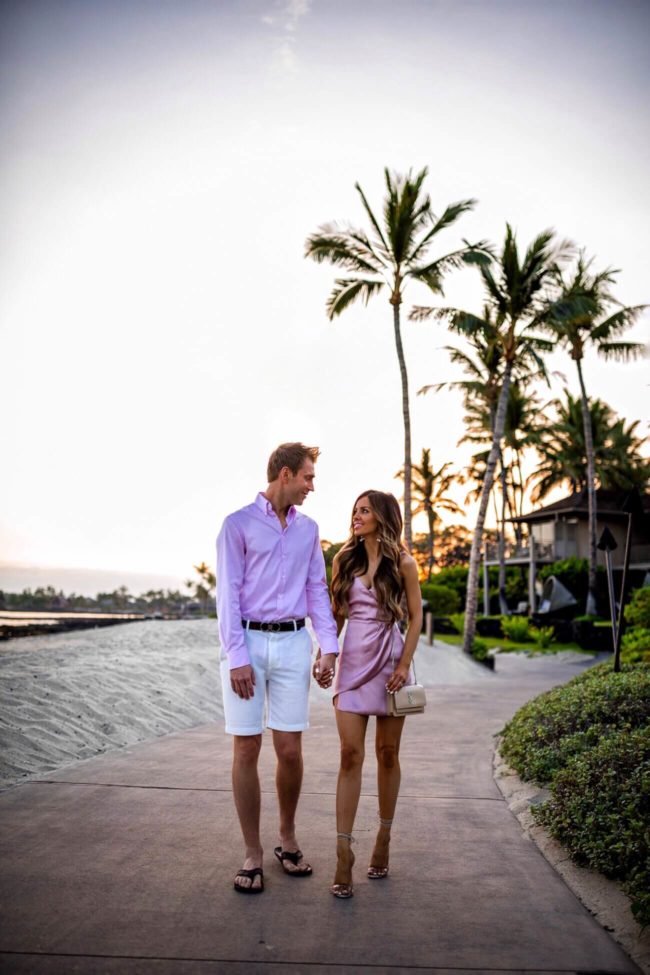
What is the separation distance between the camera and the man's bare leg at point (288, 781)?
3.58 m

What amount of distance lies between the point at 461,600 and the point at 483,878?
40.0 metres

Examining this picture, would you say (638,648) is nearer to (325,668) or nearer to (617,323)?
(325,668)

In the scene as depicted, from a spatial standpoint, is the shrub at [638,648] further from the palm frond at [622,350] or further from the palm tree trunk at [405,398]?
the palm frond at [622,350]

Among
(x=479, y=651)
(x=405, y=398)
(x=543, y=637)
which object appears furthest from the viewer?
(x=543, y=637)

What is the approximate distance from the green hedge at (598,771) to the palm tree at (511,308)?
1439cm

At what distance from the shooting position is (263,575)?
3617 millimetres

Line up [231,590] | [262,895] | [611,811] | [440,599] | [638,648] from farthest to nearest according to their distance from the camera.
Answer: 1. [440,599]
2. [638,648]
3. [611,811]
4. [231,590]
5. [262,895]

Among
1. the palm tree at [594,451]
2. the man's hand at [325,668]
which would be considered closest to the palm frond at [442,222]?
the man's hand at [325,668]

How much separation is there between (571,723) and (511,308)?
17.0m

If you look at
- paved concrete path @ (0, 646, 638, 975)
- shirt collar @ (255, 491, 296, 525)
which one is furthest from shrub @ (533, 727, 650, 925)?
shirt collar @ (255, 491, 296, 525)

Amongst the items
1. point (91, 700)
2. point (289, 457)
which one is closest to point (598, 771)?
point (289, 457)

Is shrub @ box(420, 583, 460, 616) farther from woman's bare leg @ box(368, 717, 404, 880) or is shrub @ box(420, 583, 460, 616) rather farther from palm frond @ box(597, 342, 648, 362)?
woman's bare leg @ box(368, 717, 404, 880)

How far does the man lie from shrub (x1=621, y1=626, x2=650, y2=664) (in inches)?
367

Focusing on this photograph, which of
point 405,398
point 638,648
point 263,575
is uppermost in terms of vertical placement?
point 405,398
